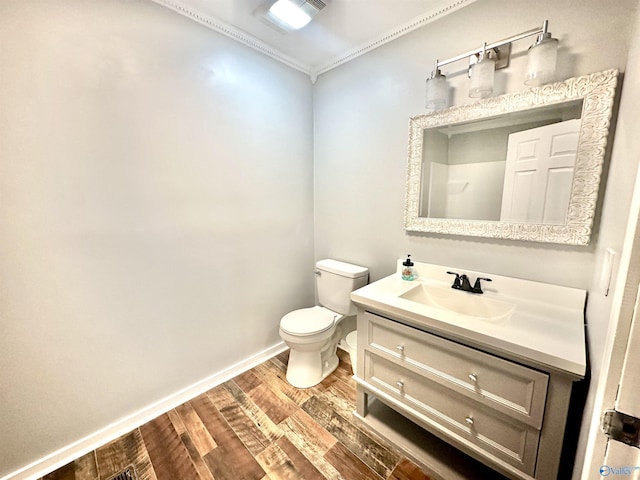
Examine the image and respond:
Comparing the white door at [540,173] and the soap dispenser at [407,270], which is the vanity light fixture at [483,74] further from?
the soap dispenser at [407,270]

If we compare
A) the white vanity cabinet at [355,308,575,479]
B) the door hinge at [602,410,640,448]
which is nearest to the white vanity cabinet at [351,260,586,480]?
the white vanity cabinet at [355,308,575,479]

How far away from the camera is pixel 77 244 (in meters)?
1.23

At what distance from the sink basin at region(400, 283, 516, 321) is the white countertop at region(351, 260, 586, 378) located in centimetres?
3

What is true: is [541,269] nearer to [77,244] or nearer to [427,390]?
[427,390]

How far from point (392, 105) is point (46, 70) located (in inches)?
69.4

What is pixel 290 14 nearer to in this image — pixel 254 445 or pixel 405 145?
pixel 405 145

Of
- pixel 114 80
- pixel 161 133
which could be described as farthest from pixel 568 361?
pixel 114 80

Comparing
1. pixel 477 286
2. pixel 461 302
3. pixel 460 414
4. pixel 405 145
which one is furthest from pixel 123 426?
pixel 405 145

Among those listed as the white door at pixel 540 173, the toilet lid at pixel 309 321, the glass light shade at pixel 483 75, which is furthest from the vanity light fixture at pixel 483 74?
the toilet lid at pixel 309 321

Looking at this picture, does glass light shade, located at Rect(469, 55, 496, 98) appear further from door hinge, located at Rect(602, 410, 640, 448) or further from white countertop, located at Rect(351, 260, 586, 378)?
door hinge, located at Rect(602, 410, 640, 448)

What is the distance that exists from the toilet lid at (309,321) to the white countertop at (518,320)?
0.49 m

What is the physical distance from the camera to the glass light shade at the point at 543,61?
107cm

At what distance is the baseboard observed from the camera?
1.22m

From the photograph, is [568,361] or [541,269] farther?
[541,269]
